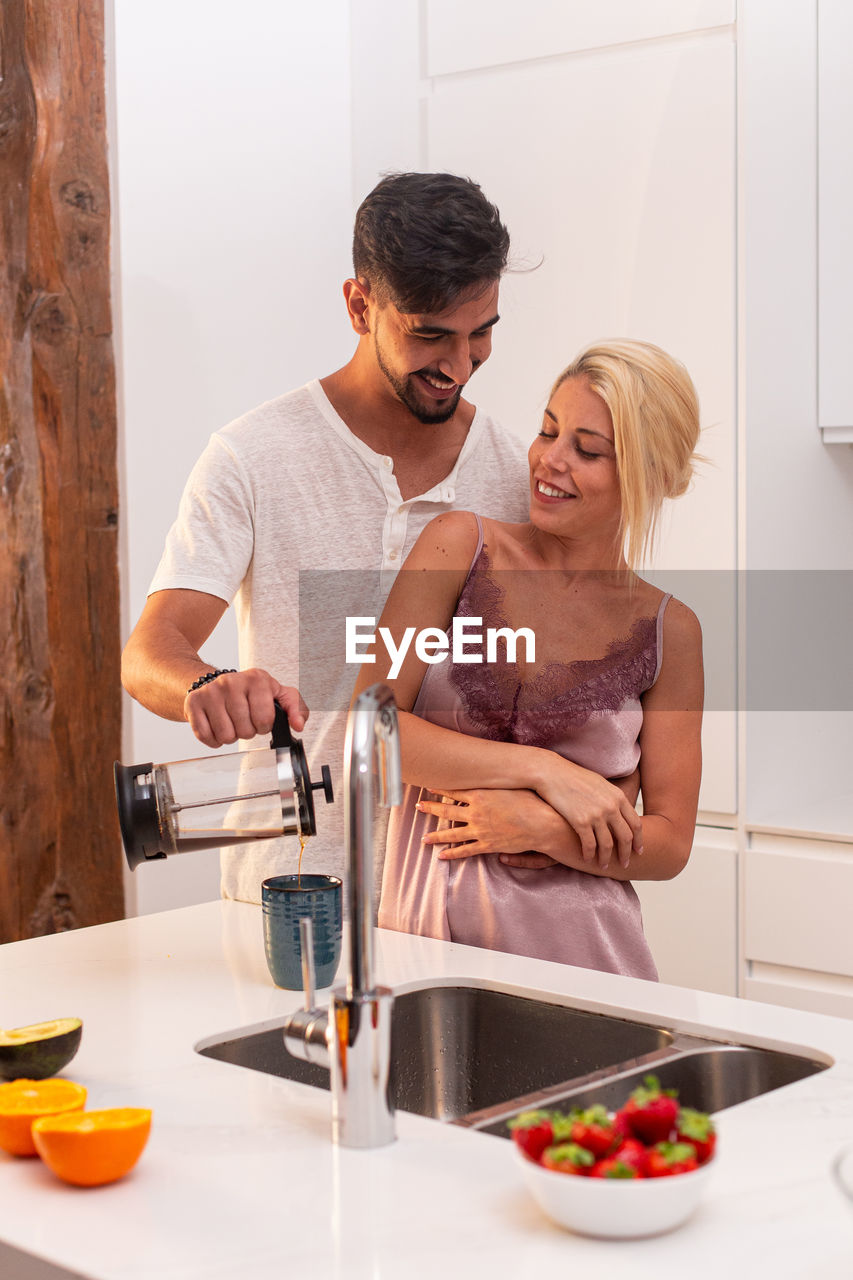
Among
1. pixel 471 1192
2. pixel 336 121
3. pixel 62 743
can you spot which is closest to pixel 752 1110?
pixel 471 1192

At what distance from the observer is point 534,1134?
879mm

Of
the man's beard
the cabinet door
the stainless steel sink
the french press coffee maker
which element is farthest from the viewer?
the cabinet door

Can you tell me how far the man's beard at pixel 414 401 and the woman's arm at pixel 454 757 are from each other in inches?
8.7

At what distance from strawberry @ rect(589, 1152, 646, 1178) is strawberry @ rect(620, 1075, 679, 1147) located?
33mm

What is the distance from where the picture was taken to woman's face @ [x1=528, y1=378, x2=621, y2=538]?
5.71 feet

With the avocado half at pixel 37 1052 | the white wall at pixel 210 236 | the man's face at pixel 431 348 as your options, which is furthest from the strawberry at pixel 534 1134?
the white wall at pixel 210 236

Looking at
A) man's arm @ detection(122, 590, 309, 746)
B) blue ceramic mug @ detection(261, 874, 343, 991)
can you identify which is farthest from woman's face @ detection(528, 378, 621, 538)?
blue ceramic mug @ detection(261, 874, 343, 991)

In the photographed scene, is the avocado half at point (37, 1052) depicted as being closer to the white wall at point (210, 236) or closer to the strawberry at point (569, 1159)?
the strawberry at point (569, 1159)

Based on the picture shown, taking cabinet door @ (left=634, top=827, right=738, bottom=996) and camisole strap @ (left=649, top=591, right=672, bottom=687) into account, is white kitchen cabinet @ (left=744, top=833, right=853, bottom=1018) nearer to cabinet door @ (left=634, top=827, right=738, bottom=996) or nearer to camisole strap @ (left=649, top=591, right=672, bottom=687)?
cabinet door @ (left=634, top=827, right=738, bottom=996)

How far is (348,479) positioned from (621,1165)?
1.22 metres

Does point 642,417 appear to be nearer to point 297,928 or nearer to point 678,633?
point 678,633

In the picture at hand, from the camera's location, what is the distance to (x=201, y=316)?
278 centimetres

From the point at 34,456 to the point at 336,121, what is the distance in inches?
42.1

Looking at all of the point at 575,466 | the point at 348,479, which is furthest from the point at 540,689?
the point at 348,479
